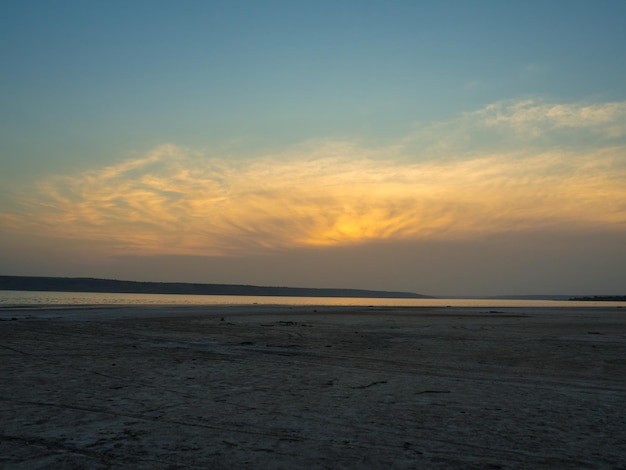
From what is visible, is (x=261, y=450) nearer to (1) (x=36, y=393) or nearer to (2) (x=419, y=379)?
(1) (x=36, y=393)

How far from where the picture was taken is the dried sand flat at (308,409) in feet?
17.6

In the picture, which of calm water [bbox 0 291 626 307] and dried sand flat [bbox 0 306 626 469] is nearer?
dried sand flat [bbox 0 306 626 469]

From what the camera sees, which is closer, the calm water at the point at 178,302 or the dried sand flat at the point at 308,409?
the dried sand flat at the point at 308,409

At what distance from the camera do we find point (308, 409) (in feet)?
25.0

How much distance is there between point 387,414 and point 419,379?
3.59 meters

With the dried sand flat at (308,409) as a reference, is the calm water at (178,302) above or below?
below

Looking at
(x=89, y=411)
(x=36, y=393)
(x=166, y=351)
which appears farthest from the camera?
(x=166, y=351)

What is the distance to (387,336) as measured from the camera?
860 inches

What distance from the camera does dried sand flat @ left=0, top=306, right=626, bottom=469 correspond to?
17.6 feet

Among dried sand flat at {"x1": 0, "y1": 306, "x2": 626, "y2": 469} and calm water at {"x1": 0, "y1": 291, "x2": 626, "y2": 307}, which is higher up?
dried sand flat at {"x1": 0, "y1": 306, "x2": 626, "y2": 469}

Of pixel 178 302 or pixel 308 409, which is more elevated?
pixel 308 409

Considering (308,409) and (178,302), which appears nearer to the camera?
(308,409)

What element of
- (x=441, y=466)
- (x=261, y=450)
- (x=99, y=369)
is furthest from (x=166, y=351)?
(x=441, y=466)

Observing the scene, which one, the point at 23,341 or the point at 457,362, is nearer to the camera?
the point at 457,362
